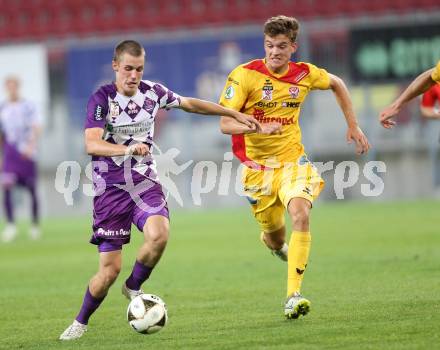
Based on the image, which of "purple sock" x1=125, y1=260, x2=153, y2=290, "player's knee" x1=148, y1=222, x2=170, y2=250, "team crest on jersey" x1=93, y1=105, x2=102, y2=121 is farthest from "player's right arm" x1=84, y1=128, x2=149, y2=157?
"purple sock" x1=125, y1=260, x2=153, y2=290

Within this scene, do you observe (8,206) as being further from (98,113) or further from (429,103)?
A: (98,113)

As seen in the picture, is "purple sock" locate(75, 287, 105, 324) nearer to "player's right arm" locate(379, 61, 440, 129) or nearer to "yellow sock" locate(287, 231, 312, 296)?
"yellow sock" locate(287, 231, 312, 296)

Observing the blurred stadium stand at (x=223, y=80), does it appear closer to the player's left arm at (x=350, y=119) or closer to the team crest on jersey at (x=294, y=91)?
the player's left arm at (x=350, y=119)

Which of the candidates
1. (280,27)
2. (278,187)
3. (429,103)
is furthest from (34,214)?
(280,27)

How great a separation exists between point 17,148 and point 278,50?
33.4ft

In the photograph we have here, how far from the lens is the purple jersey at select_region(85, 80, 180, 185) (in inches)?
284

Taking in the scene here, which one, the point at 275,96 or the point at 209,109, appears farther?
the point at 275,96

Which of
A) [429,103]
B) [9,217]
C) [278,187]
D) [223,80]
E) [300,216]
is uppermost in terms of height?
[223,80]

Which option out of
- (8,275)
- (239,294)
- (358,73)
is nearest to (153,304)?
(239,294)

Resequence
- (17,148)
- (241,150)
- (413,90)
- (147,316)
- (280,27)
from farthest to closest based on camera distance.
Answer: (17,148), (241,150), (413,90), (280,27), (147,316)

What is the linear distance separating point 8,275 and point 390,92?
39.8 feet

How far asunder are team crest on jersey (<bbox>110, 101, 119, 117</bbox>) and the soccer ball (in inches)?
49.6

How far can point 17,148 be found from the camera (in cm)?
1767

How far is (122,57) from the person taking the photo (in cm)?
713
